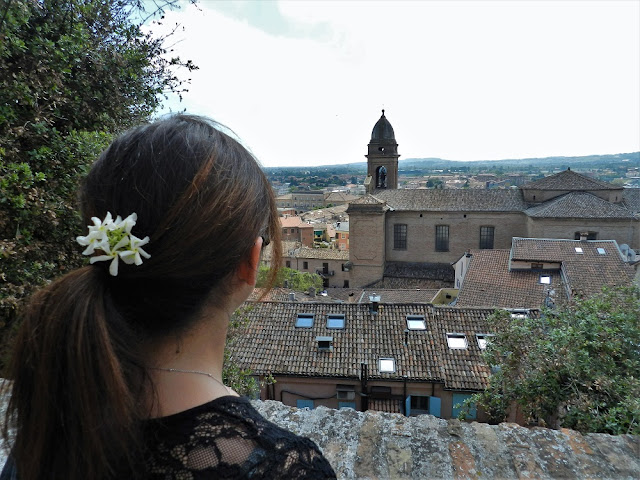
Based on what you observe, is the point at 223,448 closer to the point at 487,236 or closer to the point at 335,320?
the point at 335,320

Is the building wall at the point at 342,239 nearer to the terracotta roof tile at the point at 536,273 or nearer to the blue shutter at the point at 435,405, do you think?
the terracotta roof tile at the point at 536,273

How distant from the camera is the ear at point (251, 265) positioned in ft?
3.58

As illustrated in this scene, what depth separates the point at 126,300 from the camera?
1.00 metres

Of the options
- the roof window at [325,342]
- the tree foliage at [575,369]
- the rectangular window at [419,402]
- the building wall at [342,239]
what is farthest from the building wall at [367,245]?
the building wall at [342,239]

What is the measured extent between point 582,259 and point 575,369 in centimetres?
1254

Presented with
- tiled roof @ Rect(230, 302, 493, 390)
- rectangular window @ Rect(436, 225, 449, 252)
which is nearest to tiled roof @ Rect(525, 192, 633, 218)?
rectangular window @ Rect(436, 225, 449, 252)

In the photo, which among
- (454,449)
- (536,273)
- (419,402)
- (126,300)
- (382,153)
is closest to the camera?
(126,300)

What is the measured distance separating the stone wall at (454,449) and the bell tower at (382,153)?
85.3ft

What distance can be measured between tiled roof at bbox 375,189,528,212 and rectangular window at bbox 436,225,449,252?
101 cm

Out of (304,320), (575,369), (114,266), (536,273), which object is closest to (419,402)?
(304,320)

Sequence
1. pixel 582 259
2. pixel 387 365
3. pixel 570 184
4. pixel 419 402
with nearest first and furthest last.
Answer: pixel 419 402, pixel 387 365, pixel 582 259, pixel 570 184

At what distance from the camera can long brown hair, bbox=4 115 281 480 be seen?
88 centimetres

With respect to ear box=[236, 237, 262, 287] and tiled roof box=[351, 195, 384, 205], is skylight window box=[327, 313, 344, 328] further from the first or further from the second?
tiled roof box=[351, 195, 384, 205]

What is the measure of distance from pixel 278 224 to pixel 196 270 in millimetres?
353
